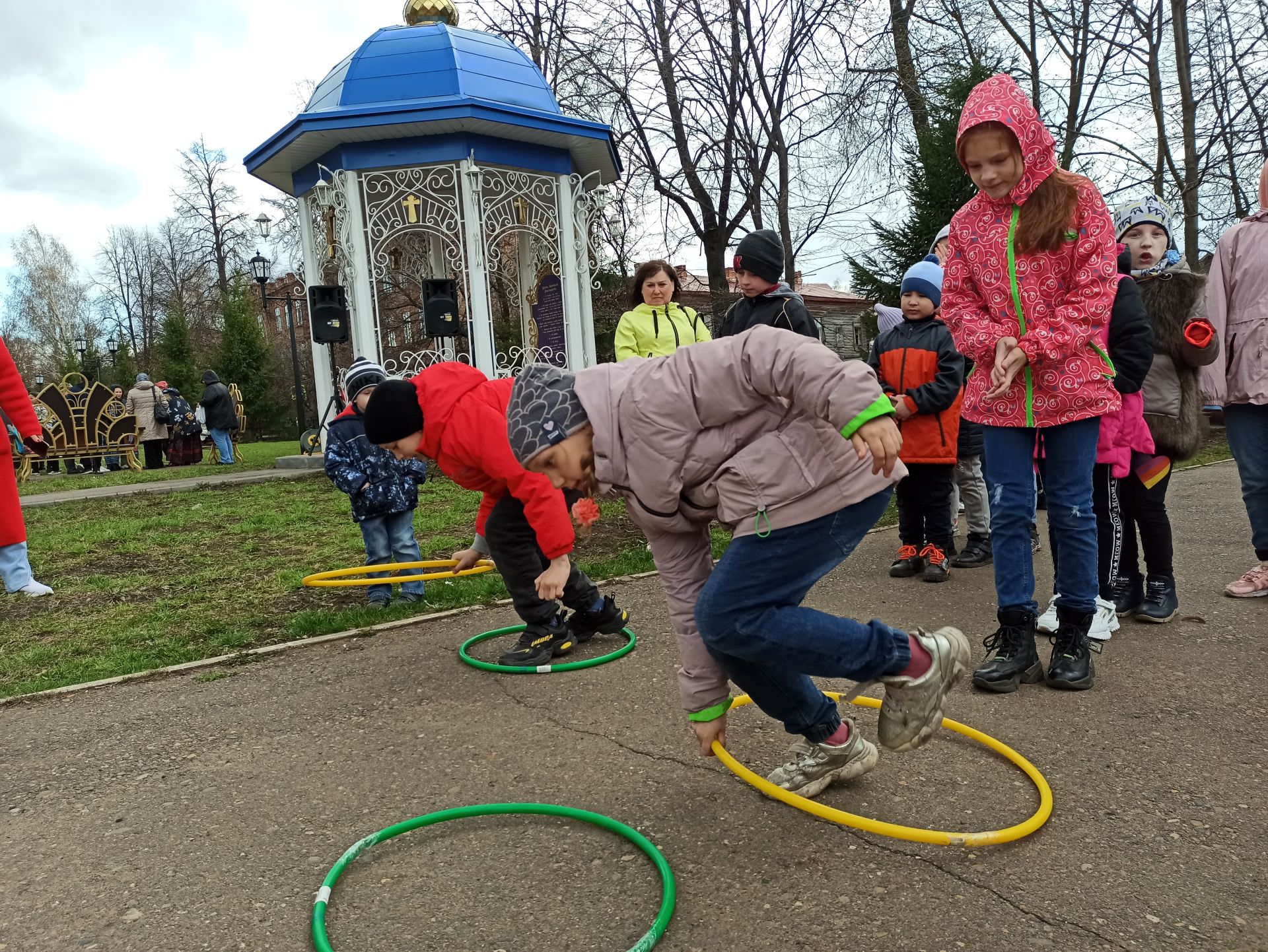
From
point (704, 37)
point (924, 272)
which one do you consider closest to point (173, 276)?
point (704, 37)

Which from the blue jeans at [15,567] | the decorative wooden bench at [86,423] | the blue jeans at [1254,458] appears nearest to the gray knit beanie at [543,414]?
the blue jeans at [1254,458]

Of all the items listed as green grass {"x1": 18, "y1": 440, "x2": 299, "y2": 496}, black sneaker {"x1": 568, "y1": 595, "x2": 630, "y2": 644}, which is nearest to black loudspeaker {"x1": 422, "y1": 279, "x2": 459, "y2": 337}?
green grass {"x1": 18, "y1": 440, "x2": 299, "y2": 496}

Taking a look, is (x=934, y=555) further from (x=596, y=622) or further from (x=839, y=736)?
(x=839, y=736)

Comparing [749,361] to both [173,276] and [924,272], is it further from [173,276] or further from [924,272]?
[173,276]

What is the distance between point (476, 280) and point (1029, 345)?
10.4 metres

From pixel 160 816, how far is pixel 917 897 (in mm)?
2410

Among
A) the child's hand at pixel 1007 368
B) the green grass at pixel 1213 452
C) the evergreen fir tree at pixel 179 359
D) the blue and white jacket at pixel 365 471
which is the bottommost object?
the green grass at pixel 1213 452

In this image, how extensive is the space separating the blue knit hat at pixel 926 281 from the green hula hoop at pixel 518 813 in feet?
13.6

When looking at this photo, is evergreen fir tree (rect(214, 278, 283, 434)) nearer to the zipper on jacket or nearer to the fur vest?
the fur vest

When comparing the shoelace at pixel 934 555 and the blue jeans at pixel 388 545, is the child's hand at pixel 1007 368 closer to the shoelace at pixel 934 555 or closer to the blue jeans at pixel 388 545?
the shoelace at pixel 934 555

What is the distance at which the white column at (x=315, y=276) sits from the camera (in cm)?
1427

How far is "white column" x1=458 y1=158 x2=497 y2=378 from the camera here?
12781mm

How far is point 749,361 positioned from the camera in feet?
7.86

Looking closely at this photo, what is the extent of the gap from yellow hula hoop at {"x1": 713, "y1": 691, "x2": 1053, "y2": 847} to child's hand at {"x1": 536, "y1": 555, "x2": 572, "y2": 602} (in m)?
0.82
